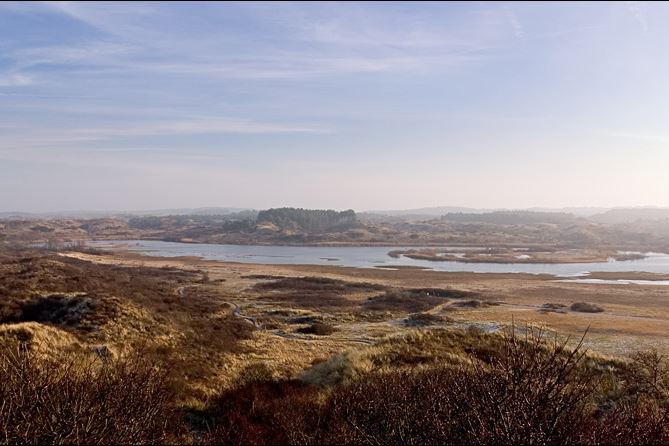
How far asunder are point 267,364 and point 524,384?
648 inches

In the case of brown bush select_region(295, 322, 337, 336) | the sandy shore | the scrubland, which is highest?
the scrubland

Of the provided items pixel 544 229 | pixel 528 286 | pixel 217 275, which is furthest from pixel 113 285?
pixel 544 229

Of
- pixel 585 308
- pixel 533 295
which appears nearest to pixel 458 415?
pixel 585 308

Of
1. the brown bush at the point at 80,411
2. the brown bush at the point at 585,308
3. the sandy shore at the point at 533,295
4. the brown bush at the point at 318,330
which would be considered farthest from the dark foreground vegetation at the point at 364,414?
the brown bush at the point at 585,308

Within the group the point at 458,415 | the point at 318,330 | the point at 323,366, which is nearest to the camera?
the point at 458,415

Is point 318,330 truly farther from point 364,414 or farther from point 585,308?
point 585,308

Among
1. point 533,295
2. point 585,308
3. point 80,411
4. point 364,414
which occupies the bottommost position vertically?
point 533,295

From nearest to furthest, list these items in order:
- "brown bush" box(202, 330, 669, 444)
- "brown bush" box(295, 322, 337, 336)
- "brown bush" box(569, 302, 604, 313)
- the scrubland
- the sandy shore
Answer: "brown bush" box(202, 330, 669, 444)
the scrubland
"brown bush" box(295, 322, 337, 336)
the sandy shore
"brown bush" box(569, 302, 604, 313)

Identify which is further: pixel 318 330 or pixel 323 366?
pixel 318 330

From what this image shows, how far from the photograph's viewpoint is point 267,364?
23000 mm

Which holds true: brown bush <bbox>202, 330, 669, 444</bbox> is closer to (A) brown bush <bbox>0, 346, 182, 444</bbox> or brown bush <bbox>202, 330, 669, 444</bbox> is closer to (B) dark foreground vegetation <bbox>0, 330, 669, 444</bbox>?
(B) dark foreground vegetation <bbox>0, 330, 669, 444</bbox>

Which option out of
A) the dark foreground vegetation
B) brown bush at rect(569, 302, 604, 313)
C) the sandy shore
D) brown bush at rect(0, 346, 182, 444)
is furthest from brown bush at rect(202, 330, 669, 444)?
brown bush at rect(569, 302, 604, 313)

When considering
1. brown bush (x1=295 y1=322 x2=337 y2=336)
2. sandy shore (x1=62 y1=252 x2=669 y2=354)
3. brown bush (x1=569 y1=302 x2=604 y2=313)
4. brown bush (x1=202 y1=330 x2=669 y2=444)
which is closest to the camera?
brown bush (x1=202 y1=330 x2=669 y2=444)

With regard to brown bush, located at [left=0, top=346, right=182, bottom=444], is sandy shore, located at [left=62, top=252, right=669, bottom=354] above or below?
below
